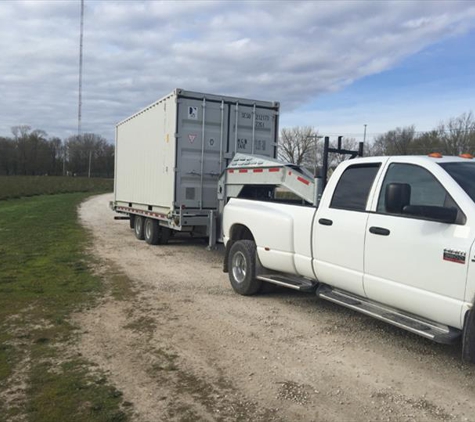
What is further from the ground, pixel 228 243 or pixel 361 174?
pixel 361 174

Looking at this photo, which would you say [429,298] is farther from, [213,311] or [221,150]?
[221,150]

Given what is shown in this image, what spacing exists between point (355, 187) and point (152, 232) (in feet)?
28.9

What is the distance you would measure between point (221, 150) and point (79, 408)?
8.78 m

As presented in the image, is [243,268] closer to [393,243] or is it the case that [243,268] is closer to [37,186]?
[393,243]

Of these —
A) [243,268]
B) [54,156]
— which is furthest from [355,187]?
[54,156]

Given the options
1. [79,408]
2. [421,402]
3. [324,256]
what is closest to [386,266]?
[324,256]

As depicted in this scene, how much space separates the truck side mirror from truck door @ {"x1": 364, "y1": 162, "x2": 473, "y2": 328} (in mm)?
115

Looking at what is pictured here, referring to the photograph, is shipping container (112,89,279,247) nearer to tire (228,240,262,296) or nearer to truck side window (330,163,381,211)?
tire (228,240,262,296)

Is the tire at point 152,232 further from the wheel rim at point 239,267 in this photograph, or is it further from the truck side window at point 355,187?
the truck side window at point 355,187

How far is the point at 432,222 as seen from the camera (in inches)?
173

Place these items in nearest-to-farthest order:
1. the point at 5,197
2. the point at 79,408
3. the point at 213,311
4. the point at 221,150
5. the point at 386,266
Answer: the point at 79,408, the point at 386,266, the point at 213,311, the point at 221,150, the point at 5,197

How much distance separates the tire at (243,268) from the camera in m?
7.27

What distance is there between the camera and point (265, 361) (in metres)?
4.76

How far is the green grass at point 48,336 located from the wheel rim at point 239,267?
85.3 inches
